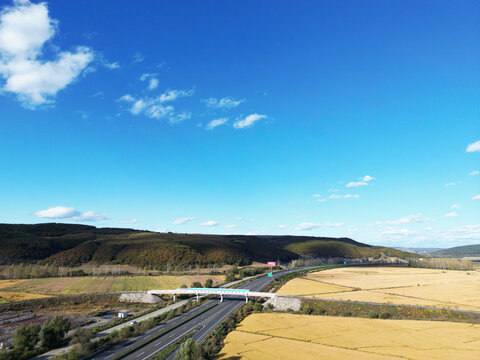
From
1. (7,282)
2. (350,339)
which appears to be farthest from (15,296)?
(350,339)

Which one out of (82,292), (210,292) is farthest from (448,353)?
(82,292)

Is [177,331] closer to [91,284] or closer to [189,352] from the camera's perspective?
[189,352]

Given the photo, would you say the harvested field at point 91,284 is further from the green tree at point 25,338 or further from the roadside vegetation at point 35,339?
the green tree at point 25,338

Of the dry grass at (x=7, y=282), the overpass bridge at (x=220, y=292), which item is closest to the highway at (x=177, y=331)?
the overpass bridge at (x=220, y=292)

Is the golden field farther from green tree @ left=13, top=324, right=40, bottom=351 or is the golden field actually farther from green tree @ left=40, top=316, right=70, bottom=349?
green tree @ left=13, top=324, right=40, bottom=351

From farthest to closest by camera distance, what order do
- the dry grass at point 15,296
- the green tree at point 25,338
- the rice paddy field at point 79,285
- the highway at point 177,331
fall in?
→ the rice paddy field at point 79,285 → the dry grass at point 15,296 → the green tree at point 25,338 → the highway at point 177,331

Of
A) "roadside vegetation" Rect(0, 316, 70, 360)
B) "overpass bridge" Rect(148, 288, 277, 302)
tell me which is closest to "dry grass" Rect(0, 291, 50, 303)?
"overpass bridge" Rect(148, 288, 277, 302)

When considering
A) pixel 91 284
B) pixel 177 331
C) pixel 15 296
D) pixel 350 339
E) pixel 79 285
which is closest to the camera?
pixel 350 339
